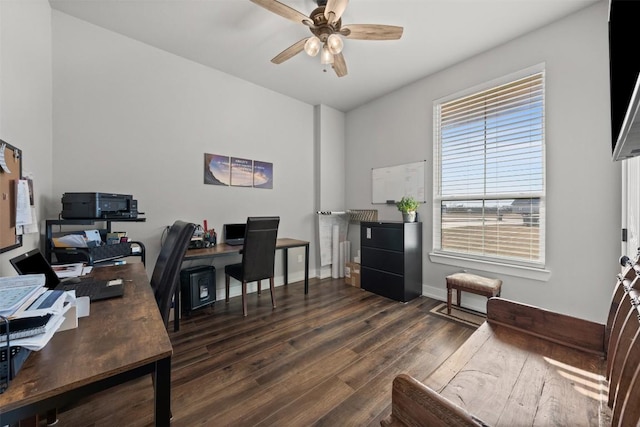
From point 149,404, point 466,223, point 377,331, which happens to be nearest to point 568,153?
point 466,223

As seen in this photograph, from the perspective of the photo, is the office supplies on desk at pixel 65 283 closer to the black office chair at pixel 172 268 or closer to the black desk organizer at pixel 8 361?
the black office chair at pixel 172 268

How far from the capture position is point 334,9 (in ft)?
6.19

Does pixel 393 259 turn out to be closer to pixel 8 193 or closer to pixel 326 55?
pixel 326 55

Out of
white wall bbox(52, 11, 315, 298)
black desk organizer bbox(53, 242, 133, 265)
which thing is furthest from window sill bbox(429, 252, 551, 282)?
black desk organizer bbox(53, 242, 133, 265)

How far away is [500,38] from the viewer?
2609 millimetres

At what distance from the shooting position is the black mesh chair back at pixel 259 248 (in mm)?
2725

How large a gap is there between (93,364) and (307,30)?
9.79 ft

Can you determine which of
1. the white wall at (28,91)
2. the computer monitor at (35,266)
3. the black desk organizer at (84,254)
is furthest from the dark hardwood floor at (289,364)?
the white wall at (28,91)

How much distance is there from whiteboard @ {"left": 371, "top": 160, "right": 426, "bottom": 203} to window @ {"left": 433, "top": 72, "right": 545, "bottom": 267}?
23 centimetres

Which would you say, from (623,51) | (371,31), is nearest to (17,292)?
(623,51)

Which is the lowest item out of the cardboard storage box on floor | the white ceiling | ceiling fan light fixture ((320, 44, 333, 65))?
the cardboard storage box on floor

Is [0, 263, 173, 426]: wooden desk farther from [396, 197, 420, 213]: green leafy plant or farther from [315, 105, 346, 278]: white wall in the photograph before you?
[315, 105, 346, 278]: white wall

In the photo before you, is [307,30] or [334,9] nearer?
[334,9]

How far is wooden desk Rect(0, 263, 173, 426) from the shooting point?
1.93 ft
